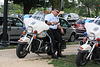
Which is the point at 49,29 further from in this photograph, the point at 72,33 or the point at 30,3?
the point at 30,3

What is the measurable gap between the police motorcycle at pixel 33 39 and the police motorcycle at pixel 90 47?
1430 mm

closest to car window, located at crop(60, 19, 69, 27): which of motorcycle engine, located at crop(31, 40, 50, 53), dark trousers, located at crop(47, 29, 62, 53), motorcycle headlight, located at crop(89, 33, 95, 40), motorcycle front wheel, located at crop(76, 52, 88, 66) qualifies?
dark trousers, located at crop(47, 29, 62, 53)

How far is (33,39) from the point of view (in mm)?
8594

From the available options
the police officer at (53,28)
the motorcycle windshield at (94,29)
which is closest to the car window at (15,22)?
the police officer at (53,28)

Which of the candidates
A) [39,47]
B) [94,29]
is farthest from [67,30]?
[94,29]

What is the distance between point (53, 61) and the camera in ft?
27.5

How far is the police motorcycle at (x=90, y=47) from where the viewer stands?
753 cm

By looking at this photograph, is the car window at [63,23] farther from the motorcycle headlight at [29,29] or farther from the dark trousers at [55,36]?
the motorcycle headlight at [29,29]

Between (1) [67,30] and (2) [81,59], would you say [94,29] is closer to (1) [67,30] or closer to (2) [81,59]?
(2) [81,59]

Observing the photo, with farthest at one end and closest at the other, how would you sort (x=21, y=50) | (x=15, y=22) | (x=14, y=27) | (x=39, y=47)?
(x=15, y=22) → (x=14, y=27) → (x=39, y=47) → (x=21, y=50)

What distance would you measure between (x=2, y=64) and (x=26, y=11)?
114 feet

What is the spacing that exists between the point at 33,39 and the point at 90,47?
75.2 inches

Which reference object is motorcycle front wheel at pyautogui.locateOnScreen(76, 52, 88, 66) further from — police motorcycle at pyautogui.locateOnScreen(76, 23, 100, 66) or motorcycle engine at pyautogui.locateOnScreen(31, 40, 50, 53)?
→ motorcycle engine at pyautogui.locateOnScreen(31, 40, 50, 53)

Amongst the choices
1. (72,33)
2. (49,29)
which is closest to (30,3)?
(72,33)
